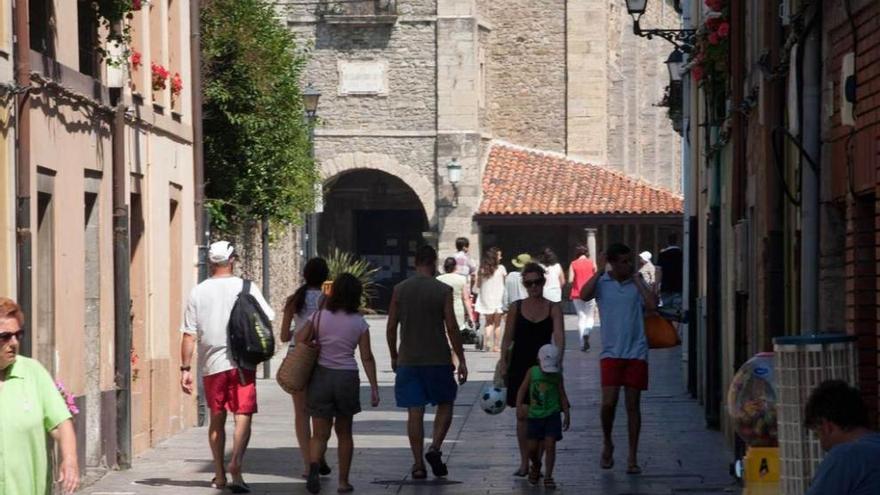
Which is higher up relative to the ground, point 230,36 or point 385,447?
point 230,36

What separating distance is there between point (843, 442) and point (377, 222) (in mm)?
46785

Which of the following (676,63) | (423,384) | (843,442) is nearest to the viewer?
(843,442)

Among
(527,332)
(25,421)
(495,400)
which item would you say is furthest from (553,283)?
(25,421)

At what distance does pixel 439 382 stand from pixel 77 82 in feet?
11.5

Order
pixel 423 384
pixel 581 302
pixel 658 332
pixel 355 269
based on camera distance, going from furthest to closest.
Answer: pixel 355 269 → pixel 581 302 → pixel 658 332 → pixel 423 384

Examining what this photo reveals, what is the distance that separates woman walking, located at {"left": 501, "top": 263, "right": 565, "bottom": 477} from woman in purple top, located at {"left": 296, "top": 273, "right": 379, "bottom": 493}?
1044 millimetres

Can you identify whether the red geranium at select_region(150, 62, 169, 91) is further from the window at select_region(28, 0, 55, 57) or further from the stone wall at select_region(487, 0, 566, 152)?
the stone wall at select_region(487, 0, 566, 152)

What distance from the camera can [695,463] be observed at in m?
17.7

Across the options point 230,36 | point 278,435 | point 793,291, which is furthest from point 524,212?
point 793,291

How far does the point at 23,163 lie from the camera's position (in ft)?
47.8

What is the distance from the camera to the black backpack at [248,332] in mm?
15844

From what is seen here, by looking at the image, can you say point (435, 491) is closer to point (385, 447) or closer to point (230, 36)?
point (385, 447)

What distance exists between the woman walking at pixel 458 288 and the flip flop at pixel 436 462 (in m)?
13.9

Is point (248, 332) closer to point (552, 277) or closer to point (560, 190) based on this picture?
point (552, 277)
